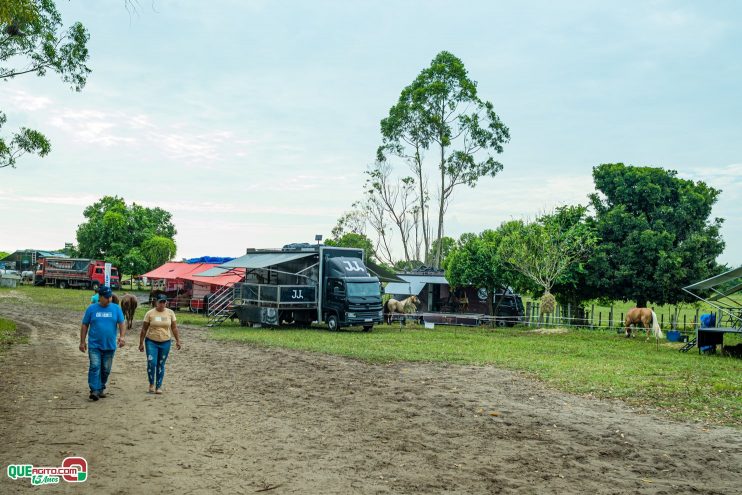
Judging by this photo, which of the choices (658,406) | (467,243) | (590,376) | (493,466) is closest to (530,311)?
(467,243)

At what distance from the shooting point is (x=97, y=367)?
1027 centimetres

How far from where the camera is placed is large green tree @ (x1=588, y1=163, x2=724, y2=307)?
31.5 meters

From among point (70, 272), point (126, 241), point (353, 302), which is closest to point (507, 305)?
point (353, 302)

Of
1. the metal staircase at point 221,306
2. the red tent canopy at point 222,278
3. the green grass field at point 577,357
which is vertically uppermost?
the red tent canopy at point 222,278

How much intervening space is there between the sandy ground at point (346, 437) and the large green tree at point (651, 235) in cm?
2061

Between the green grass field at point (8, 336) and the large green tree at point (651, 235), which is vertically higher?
the large green tree at point (651, 235)

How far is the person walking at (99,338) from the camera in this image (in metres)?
10.2

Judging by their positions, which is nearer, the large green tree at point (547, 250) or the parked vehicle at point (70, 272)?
the large green tree at point (547, 250)

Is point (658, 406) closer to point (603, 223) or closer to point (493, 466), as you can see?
point (493, 466)

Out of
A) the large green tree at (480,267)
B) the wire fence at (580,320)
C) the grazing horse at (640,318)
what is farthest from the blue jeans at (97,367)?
the large green tree at (480,267)

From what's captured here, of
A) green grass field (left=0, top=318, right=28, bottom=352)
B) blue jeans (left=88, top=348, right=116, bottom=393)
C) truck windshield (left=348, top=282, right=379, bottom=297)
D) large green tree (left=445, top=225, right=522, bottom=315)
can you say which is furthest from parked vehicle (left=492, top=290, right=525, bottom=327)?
blue jeans (left=88, top=348, right=116, bottom=393)

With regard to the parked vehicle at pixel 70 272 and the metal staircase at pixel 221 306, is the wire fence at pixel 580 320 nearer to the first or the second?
the metal staircase at pixel 221 306

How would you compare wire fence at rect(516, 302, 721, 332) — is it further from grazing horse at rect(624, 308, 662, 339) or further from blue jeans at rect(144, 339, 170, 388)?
blue jeans at rect(144, 339, 170, 388)

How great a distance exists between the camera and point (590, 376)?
1439cm
